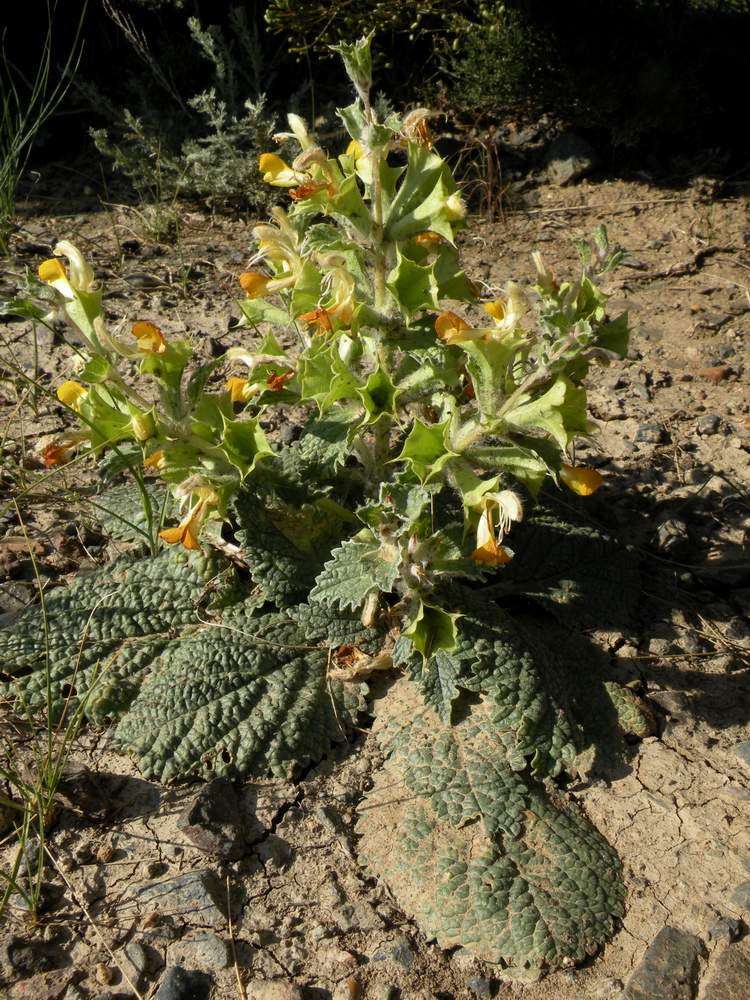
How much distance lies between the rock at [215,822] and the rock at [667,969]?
3.15 feet

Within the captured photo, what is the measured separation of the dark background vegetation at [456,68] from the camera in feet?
16.0

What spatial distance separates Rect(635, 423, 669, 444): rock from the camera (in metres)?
3.58

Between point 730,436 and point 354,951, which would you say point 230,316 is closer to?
point 730,436

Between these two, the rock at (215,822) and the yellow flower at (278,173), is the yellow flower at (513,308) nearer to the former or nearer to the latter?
the yellow flower at (278,173)

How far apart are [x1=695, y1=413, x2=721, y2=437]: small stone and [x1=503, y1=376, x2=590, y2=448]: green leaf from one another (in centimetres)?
170

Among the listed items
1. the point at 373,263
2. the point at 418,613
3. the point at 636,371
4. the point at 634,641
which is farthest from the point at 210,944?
the point at 636,371

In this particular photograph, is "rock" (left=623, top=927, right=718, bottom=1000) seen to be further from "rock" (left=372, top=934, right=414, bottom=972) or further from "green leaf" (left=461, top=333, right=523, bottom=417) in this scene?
"green leaf" (left=461, top=333, right=523, bottom=417)

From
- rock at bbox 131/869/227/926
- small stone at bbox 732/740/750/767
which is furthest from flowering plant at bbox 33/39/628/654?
small stone at bbox 732/740/750/767

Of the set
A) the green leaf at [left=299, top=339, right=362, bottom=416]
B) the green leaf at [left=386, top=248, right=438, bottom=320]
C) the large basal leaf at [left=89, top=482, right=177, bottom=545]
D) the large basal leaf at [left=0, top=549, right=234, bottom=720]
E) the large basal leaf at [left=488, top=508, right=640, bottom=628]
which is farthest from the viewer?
the large basal leaf at [left=89, top=482, right=177, bottom=545]

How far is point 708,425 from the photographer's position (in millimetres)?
3609

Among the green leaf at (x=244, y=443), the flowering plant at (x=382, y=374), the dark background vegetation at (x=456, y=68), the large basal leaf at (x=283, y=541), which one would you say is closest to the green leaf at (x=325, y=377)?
the flowering plant at (x=382, y=374)

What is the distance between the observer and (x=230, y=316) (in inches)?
168

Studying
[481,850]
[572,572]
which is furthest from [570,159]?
[481,850]

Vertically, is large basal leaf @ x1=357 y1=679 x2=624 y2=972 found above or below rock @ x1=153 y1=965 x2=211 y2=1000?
above
